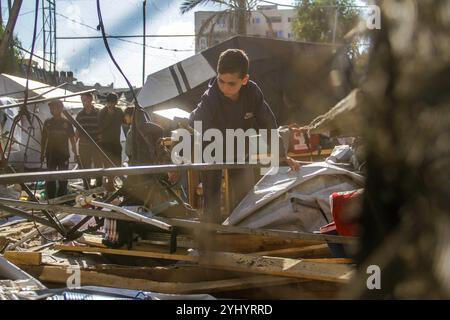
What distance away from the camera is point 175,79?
398 inches

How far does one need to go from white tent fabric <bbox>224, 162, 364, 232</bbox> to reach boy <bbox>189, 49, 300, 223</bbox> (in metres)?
0.18

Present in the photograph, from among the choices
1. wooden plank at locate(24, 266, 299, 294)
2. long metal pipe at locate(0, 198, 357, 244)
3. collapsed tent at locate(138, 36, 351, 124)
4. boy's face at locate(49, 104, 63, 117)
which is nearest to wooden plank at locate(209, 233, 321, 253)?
long metal pipe at locate(0, 198, 357, 244)

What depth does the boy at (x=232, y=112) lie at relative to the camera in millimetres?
3482

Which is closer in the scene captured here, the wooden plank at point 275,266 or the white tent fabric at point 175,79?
the wooden plank at point 275,266

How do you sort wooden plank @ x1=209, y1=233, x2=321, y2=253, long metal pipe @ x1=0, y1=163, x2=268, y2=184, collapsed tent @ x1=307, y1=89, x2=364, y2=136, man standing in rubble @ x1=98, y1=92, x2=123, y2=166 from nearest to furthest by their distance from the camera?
collapsed tent @ x1=307, y1=89, x2=364, y2=136, long metal pipe @ x1=0, y1=163, x2=268, y2=184, wooden plank @ x1=209, y1=233, x2=321, y2=253, man standing in rubble @ x1=98, y1=92, x2=123, y2=166

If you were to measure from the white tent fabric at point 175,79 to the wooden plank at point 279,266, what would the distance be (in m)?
6.92

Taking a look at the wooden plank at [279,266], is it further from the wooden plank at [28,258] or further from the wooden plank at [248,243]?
the wooden plank at [28,258]

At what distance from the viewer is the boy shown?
3482 mm

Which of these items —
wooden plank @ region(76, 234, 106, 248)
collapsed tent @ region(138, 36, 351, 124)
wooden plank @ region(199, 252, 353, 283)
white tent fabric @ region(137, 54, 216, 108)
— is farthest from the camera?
white tent fabric @ region(137, 54, 216, 108)

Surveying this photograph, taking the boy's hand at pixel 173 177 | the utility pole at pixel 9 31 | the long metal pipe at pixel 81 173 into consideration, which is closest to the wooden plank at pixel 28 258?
the long metal pipe at pixel 81 173

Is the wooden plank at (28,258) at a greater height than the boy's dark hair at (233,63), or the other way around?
the boy's dark hair at (233,63)

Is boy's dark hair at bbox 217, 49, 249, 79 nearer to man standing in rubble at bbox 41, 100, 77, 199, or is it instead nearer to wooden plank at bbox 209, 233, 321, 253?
wooden plank at bbox 209, 233, 321, 253

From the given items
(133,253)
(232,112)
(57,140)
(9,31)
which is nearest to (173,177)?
(232,112)
